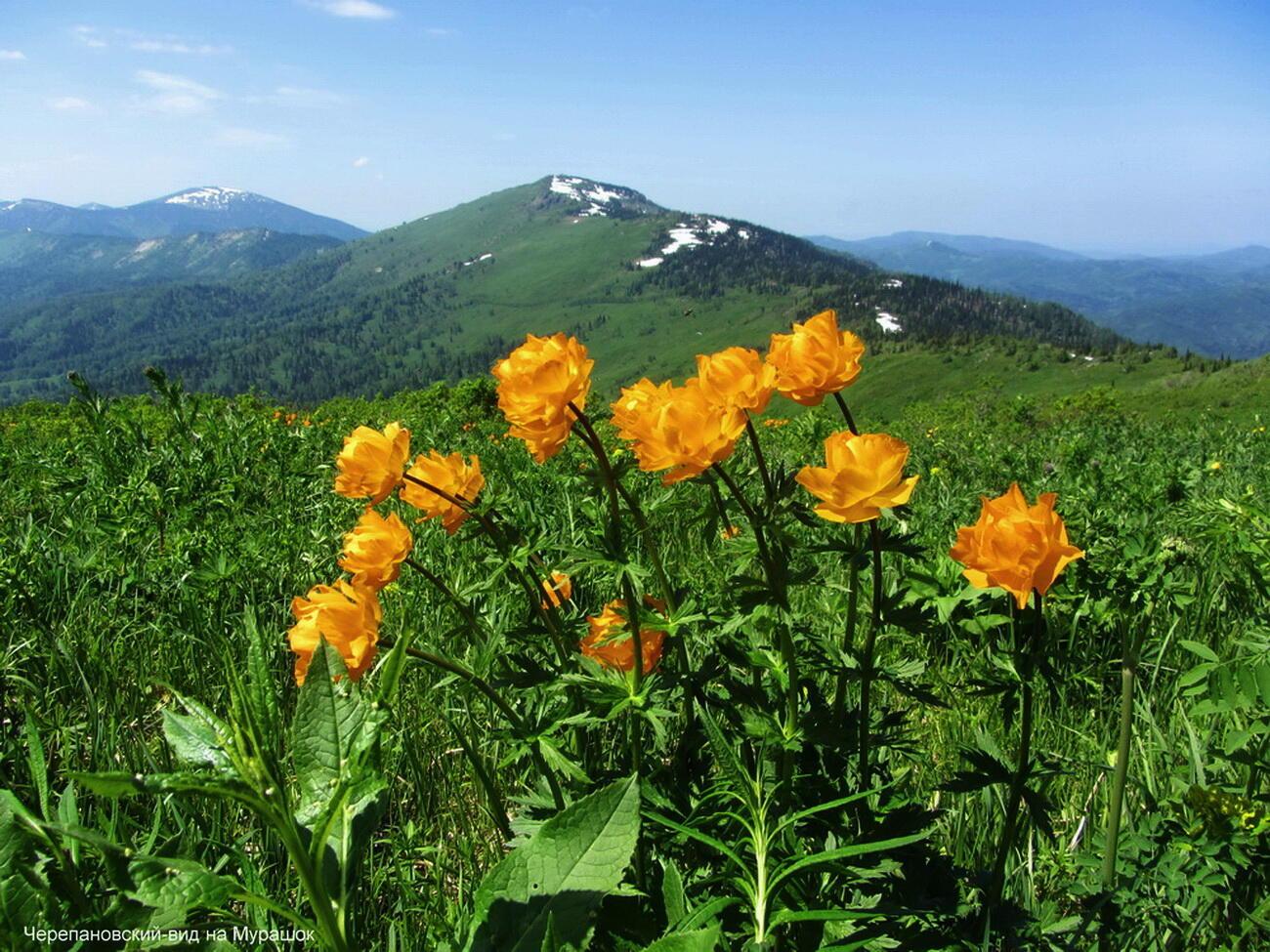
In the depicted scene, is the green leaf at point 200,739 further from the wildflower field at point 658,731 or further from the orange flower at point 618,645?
the orange flower at point 618,645

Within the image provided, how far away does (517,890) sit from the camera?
0.92 metres

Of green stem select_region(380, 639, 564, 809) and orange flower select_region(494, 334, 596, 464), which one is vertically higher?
orange flower select_region(494, 334, 596, 464)

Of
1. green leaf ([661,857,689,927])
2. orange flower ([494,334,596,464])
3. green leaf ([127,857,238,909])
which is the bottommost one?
green leaf ([661,857,689,927])

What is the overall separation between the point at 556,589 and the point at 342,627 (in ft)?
1.44

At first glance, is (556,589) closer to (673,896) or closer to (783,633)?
(783,633)

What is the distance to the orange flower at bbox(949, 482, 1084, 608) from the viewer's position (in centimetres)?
106

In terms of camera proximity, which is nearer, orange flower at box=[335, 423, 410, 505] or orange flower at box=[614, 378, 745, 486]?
orange flower at box=[614, 378, 745, 486]

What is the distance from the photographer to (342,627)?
1.24 metres

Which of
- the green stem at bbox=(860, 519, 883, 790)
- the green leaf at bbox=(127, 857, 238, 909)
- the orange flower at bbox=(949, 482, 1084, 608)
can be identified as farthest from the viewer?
the green stem at bbox=(860, 519, 883, 790)

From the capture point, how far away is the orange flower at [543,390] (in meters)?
1.19

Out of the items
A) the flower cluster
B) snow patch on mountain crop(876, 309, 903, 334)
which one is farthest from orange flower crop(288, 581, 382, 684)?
snow patch on mountain crop(876, 309, 903, 334)

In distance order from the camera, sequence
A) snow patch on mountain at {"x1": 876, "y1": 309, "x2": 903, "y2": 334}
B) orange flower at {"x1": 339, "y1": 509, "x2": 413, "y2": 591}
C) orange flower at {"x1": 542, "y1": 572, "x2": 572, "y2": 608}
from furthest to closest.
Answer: snow patch on mountain at {"x1": 876, "y1": 309, "x2": 903, "y2": 334} → orange flower at {"x1": 542, "y1": 572, "x2": 572, "y2": 608} → orange flower at {"x1": 339, "y1": 509, "x2": 413, "y2": 591}

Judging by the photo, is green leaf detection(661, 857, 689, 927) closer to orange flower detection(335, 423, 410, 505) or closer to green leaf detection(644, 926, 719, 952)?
green leaf detection(644, 926, 719, 952)

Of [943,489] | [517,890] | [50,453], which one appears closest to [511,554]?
[517,890]
